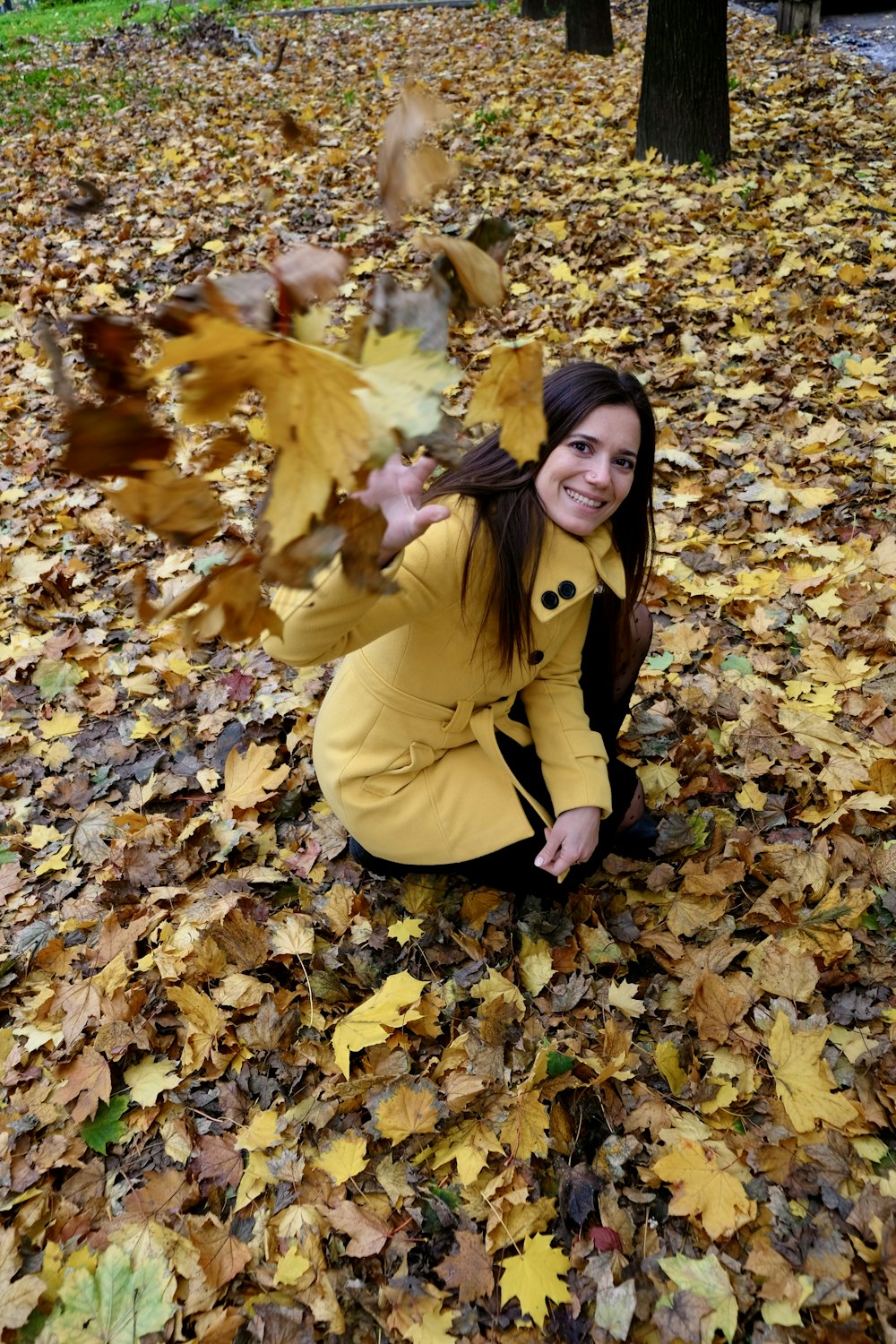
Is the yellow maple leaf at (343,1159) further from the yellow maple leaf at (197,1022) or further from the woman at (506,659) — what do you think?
the woman at (506,659)

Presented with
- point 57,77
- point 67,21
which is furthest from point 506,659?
point 67,21

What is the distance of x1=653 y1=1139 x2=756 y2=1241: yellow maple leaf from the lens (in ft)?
5.65

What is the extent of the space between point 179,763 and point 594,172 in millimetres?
5567

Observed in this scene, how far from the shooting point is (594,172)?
249 inches

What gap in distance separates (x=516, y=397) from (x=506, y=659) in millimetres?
1063

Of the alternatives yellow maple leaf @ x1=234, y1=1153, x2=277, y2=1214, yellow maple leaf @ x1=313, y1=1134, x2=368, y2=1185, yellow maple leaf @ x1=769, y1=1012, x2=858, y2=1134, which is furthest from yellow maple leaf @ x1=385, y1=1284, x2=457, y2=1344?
yellow maple leaf @ x1=769, y1=1012, x2=858, y2=1134

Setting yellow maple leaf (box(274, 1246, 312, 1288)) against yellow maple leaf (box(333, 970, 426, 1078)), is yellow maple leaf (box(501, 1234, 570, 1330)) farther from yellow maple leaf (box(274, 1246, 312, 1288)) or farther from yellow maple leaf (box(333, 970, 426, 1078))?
yellow maple leaf (box(333, 970, 426, 1078))

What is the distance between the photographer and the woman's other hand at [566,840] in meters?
2.10

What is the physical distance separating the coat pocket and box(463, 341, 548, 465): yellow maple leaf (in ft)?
4.05

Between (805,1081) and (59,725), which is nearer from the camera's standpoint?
(805,1081)

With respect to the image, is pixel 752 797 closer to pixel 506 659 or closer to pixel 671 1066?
pixel 671 1066

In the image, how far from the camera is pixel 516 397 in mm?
875

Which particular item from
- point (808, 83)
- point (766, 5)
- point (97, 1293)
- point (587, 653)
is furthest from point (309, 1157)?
point (766, 5)

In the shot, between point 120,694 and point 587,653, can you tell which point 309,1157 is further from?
point 120,694
